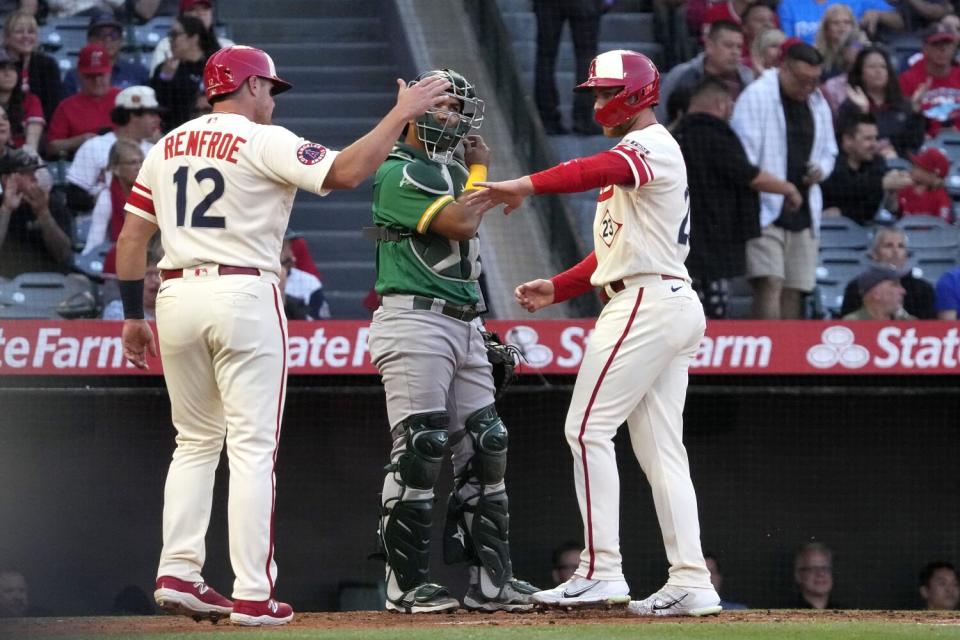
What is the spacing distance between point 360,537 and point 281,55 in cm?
332

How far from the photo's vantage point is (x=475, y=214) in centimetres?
512

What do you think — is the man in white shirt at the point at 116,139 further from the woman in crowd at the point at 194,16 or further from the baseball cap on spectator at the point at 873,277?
the baseball cap on spectator at the point at 873,277

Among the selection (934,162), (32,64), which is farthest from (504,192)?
(934,162)

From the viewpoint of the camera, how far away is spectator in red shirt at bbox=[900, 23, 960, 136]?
1000 cm

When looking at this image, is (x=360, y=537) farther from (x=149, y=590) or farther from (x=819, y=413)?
(x=819, y=413)

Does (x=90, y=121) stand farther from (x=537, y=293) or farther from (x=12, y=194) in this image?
(x=537, y=293)

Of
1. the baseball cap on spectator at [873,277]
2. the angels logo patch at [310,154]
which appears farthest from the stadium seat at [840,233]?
the angels logo patch at [310,154]

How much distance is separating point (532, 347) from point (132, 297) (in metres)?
2.90

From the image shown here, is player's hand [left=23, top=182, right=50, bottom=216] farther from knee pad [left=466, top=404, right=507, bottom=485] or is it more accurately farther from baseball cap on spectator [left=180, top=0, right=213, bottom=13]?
knee pad [left=466, top=404, right=507, bottom=485]

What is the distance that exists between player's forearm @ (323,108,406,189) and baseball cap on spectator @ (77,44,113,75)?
463cm

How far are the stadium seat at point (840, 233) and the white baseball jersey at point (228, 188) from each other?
4859 millimetres

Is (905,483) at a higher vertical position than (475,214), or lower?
lower

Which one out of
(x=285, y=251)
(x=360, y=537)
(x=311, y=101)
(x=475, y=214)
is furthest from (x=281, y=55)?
(x=475, y=214)

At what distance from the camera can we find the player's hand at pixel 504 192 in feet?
16.4
